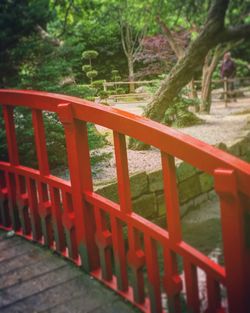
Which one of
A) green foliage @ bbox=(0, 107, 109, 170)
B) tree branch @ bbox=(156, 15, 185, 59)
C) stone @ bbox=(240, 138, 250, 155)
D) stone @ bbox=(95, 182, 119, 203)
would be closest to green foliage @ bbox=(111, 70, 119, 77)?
green foliage @ bbox=(0, 107, 109, 170)

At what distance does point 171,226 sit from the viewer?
1.65 m

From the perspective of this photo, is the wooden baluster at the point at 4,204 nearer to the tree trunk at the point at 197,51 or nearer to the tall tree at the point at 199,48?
the tree trunk at the point at 197,51

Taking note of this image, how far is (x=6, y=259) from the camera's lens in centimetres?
248

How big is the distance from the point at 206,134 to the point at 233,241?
6725 millimetres

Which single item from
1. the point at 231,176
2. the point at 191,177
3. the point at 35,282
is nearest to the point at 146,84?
the point at 191,177

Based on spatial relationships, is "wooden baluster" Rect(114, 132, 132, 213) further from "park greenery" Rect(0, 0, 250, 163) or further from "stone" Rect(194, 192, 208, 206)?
"stone" Rect(194, 192, 208, 206)

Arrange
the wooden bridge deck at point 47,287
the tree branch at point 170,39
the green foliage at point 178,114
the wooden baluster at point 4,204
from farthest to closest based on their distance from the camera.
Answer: the tree branch at point 170,39
the green foliage at point 178,114
the wooden baluster at point 4,204
the wooden bridge deck at point 47,287

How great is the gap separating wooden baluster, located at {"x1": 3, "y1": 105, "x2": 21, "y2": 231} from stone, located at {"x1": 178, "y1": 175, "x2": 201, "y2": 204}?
335cm

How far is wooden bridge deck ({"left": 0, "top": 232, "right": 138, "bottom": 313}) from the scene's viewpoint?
198 cm

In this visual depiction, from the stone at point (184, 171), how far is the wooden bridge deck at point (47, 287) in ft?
10.9

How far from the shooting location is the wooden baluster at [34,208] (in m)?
2.56

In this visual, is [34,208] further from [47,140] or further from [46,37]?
[46,37]

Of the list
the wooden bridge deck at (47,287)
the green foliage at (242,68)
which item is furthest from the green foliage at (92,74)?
the green foliage at (242,68)

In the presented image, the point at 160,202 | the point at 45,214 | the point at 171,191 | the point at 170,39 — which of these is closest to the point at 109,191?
the point at 160,202
